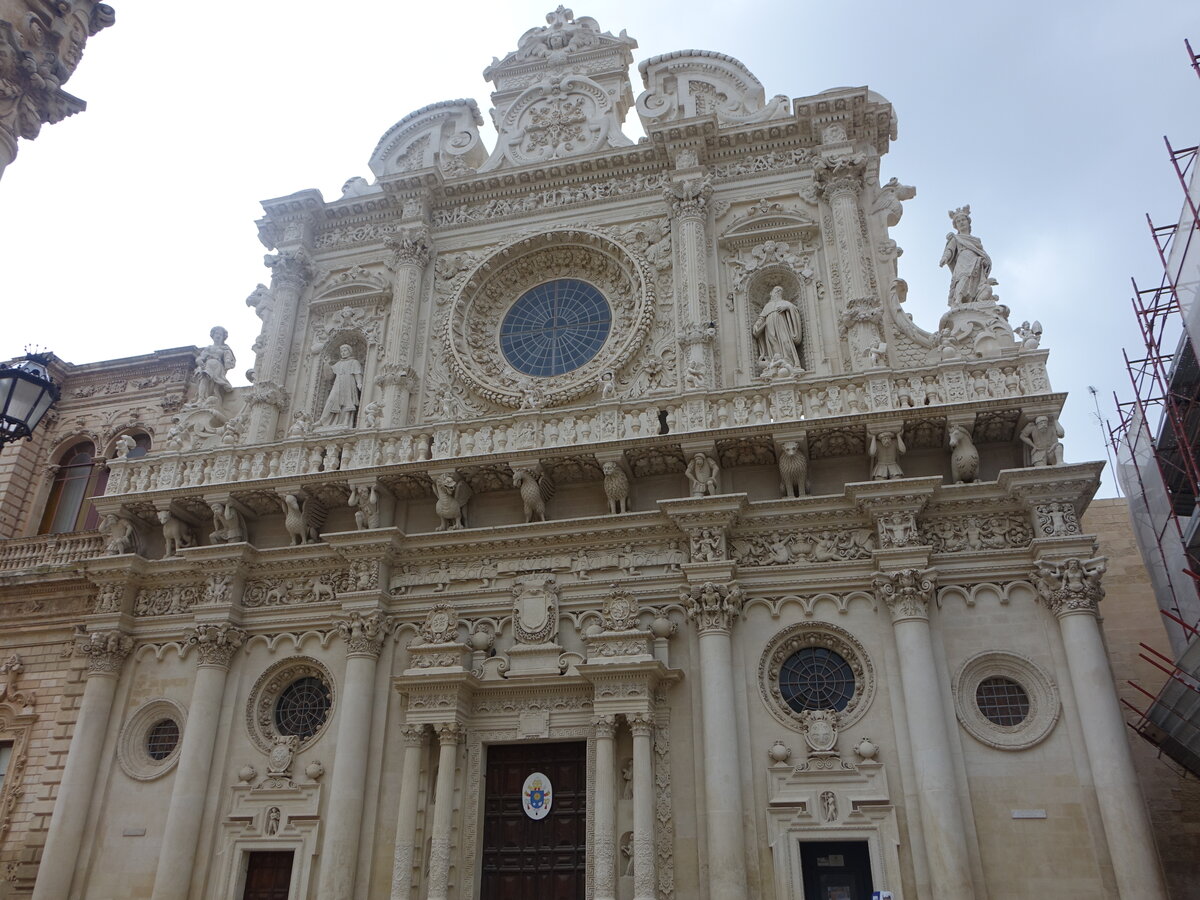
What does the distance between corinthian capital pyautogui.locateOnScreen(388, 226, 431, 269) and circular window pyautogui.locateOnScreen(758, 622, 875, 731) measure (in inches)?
400

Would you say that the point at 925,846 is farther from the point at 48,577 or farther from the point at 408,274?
the point at 48,577

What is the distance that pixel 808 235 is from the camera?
54.8ft

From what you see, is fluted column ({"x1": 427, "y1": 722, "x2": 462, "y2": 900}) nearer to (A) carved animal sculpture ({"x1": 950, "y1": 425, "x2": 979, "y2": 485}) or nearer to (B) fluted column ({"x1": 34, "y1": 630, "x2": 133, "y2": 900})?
(B) fluted column ({"x1": 34, "y1": 630, "x2": 133, "y2": 900})

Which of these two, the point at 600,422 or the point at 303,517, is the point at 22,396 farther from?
the point at 600,422

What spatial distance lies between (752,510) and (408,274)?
856cm

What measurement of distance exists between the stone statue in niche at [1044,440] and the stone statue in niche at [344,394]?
11.5 metres

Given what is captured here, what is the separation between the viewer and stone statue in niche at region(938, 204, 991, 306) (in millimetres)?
15147

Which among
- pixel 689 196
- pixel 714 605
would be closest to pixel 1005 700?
pixel 714 605

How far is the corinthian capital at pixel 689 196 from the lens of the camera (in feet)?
55.6

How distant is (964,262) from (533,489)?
802 cm

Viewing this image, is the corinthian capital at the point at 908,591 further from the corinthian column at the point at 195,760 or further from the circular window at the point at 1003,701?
the corinthian column at the point at 195,760

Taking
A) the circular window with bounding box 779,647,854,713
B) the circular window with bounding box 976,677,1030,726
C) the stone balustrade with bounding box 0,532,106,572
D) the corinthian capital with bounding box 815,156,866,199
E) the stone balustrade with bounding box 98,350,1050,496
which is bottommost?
the circular window with bounding box 976,677,1030,726

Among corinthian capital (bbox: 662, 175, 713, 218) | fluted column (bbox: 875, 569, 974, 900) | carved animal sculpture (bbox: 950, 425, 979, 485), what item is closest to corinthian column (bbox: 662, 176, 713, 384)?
corinthian capital (bbox: 662, 175, 713, 218)

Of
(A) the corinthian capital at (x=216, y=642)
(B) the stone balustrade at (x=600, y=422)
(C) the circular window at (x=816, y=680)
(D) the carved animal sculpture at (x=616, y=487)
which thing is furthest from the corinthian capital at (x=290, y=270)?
(C) the circular window at (x=816, y=680)
